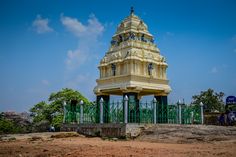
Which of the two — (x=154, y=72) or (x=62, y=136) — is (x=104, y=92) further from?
(x=62, y=136)

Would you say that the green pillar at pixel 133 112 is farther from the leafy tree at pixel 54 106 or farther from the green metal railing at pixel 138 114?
the leafy tree at pixel 54 106

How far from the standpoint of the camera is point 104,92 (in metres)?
23.7

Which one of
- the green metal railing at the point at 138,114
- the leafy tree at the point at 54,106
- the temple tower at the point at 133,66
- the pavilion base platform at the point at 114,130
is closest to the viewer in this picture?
the pavilion base platform at the point at 114,130

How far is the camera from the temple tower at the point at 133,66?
21.7 m

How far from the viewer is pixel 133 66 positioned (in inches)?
862

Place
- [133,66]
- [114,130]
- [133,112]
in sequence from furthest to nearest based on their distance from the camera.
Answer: [133,66] < [133,112] < [114,130]

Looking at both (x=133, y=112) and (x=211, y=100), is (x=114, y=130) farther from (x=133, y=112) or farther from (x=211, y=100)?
(x=211, y=100)

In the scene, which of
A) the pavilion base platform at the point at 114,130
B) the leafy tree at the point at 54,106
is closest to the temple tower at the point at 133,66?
the pavilion base platform at the point at 114,130

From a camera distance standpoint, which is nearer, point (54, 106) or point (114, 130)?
point (114, 130)

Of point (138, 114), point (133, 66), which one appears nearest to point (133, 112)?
point (138, 114)

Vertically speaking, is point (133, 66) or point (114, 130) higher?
point (133, 66)

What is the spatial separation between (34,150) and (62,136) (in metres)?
6.27

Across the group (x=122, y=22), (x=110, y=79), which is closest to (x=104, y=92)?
(x=110, y=79)

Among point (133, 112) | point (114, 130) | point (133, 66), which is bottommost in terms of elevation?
point (114, 130)
